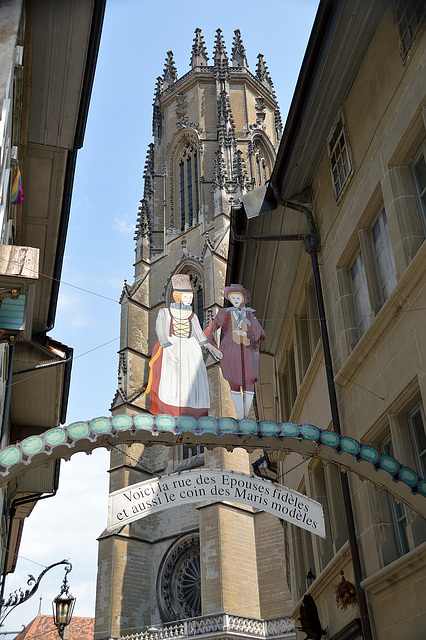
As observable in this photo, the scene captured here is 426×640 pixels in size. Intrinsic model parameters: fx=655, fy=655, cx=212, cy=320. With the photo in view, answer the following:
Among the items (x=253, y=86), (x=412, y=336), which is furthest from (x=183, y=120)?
(x=412, y=336)

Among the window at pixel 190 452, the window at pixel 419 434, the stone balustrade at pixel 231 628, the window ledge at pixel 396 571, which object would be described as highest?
the window at pixel 190 452

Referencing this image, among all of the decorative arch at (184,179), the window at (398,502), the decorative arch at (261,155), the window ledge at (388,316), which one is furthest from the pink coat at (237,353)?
the decorative arch at (261,155)

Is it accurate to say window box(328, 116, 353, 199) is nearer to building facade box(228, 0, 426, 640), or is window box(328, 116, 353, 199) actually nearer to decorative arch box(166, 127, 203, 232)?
building facade box(228, 0, 426, 640)

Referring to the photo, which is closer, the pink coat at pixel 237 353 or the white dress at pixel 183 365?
the white dress at pixel 183 365

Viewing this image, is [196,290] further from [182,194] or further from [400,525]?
[400,525]

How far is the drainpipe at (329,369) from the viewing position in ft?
24.3

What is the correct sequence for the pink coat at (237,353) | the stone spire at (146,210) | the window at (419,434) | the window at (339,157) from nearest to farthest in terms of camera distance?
1. the window at (419,434)
2. the pink coat at (237,353)
3. the window at (339,157)
4. the stone spire at (146,210)

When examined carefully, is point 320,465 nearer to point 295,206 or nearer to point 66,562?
point 295,206

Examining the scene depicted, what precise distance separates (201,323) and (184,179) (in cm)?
1749

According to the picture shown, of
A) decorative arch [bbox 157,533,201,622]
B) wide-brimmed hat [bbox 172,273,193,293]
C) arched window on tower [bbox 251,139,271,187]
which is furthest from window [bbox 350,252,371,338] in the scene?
arched window on tower [bbox 251,139,271,187]

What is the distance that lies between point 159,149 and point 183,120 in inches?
124

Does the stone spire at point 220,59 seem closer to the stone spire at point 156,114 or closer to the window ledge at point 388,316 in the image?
the stone spire at point 156,114

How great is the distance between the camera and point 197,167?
52.7 metres

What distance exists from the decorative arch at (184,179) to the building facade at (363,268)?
→ 38201 mm
